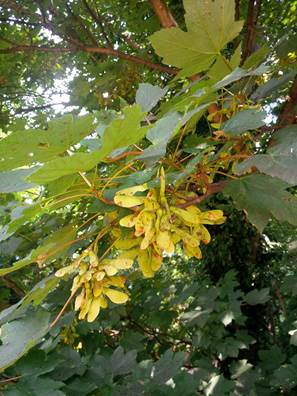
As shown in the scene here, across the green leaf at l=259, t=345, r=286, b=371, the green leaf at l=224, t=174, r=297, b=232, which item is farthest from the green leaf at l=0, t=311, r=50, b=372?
the green leaf at l=259, t=345, r=286, b=371

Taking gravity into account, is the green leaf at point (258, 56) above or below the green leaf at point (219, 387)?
above

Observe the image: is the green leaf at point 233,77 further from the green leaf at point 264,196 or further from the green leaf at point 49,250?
the green leaf at point 49,250

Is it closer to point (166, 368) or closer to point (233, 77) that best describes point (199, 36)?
point (233, 77)

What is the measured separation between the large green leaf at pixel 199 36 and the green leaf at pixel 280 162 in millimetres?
314

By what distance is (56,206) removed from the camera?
76 cm

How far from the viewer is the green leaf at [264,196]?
84 cm

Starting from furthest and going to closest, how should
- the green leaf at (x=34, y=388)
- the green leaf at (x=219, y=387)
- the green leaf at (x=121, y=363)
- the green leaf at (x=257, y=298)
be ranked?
the green leaf at (x=257, y=298), the green leaf at (x=219, y=387), the green leaf at (x=121, y=363), the green leaf at (x=34, y=388)

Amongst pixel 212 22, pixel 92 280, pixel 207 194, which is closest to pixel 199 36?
pixel 212 22

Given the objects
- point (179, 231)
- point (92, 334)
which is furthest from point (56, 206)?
point (92, 334)

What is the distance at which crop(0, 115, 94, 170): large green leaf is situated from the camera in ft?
2.19

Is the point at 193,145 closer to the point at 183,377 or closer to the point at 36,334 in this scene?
the point at 36,334

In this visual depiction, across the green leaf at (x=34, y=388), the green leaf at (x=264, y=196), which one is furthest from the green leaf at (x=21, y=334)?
the green leaf at (x=264, y=196)

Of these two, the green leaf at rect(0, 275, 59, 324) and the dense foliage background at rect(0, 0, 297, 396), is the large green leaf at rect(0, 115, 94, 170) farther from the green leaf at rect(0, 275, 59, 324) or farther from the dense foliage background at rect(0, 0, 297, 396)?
the green leaf at rect(0, 275, 59, 324)

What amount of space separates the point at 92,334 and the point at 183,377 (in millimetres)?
608
